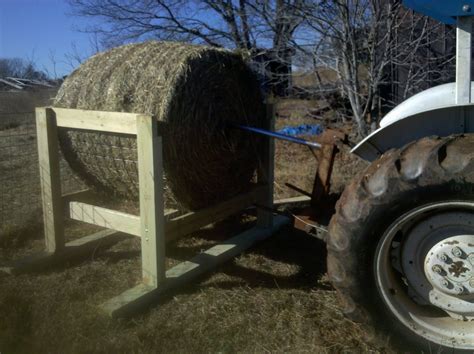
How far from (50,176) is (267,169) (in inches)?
73.8

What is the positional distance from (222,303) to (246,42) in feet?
24.9

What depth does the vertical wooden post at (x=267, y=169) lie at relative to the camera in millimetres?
4594

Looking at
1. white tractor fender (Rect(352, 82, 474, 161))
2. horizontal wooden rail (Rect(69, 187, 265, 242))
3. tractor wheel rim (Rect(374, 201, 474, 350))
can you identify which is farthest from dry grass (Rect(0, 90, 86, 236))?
tractor wheel rim (Rect(374, 201, 474, 350))

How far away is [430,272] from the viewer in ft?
8.41

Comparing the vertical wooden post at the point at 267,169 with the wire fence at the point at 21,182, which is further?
the wire fence at the point at 21,182

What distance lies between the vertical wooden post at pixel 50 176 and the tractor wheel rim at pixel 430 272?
2641mm

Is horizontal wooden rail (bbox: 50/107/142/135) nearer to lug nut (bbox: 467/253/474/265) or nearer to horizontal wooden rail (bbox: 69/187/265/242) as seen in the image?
horizontal wooden rail (bbox: 69/187/265/242)

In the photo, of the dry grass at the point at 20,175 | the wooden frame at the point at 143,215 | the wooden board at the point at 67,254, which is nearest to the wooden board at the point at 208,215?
the wooden frame at the point at 143,215

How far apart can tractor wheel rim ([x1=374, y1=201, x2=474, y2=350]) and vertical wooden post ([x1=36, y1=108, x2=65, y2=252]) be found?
8.66 feet

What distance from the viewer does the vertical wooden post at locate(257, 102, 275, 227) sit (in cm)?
459

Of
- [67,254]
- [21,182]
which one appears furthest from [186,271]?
[21,182]

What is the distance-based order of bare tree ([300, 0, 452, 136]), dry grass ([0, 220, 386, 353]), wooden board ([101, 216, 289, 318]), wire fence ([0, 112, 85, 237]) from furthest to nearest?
bare tree ([300, 0, 452, 136]) < wire fence ([0, 112, 85, 237]) < wooden board ([101, 216, 289, 318]) < dry grass ([0, 220, 386, 353])

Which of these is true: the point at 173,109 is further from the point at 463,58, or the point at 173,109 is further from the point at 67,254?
the point at 463,58

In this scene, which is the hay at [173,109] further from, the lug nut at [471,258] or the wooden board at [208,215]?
the lug nut at [471,258]
